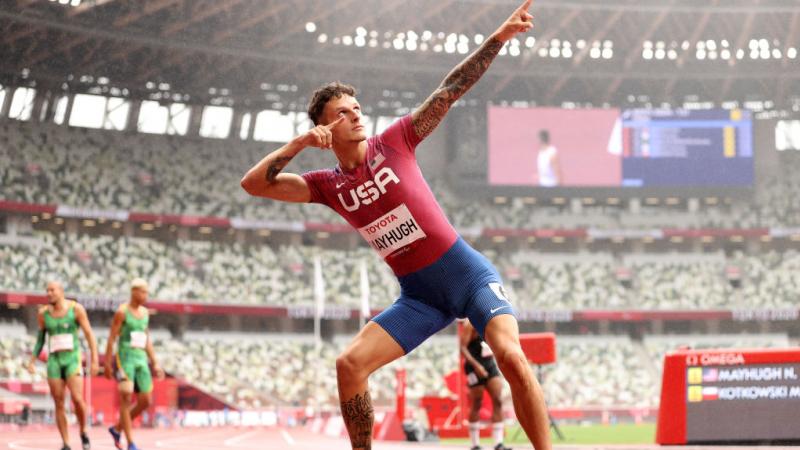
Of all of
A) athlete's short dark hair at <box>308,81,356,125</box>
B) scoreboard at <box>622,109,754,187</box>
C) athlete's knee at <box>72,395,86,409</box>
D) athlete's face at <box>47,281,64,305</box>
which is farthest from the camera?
scoreboard at <box>622,109,754,187</box>

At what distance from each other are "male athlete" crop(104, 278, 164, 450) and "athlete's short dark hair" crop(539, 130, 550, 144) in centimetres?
4316

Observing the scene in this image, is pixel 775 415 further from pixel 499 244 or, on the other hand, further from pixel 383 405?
pixel 499 244

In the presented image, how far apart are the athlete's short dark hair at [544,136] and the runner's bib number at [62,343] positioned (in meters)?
43.8

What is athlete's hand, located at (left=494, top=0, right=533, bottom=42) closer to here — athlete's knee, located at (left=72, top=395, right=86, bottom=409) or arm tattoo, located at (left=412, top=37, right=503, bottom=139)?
arm tattoo, located at (left=412, top=37, right=503, bottom=139)

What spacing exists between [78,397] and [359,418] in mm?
8217

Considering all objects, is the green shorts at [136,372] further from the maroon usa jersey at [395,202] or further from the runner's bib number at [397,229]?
the runner's bib number at [397,229]

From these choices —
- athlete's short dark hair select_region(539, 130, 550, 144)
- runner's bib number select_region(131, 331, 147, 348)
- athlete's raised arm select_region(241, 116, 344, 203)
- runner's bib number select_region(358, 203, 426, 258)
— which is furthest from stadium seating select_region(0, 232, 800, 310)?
runner's bib number select_region(358, 203, 426, 258)

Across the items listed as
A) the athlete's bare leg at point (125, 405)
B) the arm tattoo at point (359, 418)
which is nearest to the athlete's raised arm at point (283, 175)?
the arm tattoo at point (359, 418)

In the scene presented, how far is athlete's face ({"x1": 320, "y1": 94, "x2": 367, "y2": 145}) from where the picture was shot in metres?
6.92

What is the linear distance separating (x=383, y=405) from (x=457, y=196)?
54.9 ft

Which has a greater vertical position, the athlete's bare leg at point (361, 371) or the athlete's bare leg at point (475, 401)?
the athlete's bare leg at point (361, 371)

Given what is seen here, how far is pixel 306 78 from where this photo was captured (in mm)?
53719

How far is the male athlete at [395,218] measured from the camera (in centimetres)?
682

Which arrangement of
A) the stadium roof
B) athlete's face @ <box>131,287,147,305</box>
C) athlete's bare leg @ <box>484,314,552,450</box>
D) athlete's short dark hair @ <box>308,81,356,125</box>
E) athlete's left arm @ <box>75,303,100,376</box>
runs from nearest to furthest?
athlete's bare leg @ <box>484,314,552,450</box> → athlete's short dark hair @ <box>308,81,356,125</box> → athlete's left arm @ <box>75,303,100,376</box> → athlete's face @ <box>131,287,147,305</box> → the stadium roof
